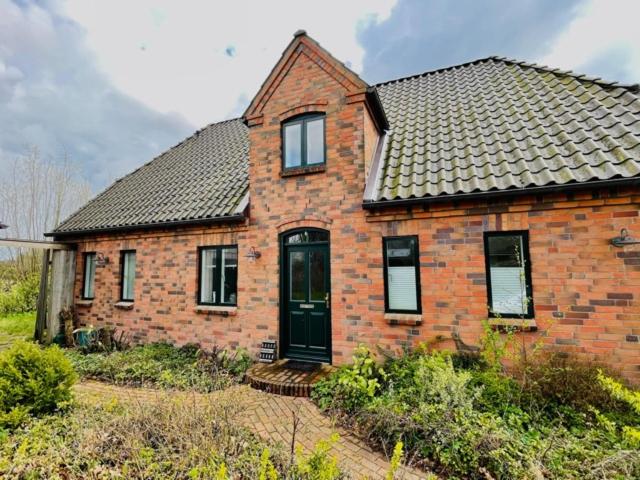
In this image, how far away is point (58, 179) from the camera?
16.9m

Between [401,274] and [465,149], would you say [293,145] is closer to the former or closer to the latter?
[465,149]

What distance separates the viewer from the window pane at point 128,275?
32.9 ft

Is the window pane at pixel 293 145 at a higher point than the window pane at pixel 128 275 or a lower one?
higher

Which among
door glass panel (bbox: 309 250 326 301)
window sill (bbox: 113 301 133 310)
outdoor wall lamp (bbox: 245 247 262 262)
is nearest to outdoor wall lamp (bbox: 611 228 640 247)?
door glass panel (bbox: 309 250 326 301)

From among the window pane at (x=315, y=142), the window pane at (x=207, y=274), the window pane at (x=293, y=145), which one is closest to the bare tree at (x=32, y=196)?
the window pane at (x=207, y=274)

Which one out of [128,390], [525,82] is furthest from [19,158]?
[525,82]

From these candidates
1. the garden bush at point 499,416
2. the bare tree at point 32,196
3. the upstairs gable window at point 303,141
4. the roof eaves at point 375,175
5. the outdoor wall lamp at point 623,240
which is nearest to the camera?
the garden bush at point 499,416

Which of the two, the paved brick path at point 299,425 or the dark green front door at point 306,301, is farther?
the dark green front door at point 306,301

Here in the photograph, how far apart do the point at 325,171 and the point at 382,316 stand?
3.52 metres

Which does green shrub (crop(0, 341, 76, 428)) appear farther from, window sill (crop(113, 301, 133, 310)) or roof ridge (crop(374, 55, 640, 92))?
roof ridge (crop(374, 55, 640, 92))

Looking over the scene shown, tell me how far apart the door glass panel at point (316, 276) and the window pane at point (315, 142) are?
2.28 m

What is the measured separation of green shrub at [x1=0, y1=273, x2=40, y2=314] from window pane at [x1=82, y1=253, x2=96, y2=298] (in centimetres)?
603

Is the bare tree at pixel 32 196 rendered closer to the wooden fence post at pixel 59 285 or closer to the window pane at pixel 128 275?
the wooden fence post at pixel 59 285

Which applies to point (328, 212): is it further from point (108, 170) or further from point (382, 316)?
point (108, 170)
